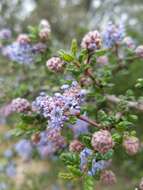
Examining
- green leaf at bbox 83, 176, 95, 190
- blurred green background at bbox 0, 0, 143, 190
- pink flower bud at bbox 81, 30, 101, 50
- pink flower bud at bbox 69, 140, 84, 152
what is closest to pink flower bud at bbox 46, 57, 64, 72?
pink flower bud at bbox 81, 30, 101, 50

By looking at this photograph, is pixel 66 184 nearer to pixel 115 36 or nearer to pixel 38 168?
pixel 38 168

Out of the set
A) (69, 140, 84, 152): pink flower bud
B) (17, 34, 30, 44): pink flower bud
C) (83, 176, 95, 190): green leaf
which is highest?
(17, 34, 30, 44): pink flower bud

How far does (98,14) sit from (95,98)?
3.18 meters

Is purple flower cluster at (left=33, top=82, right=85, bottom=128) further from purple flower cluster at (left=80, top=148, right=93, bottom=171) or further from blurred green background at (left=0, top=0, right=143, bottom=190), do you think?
blurred green background at (left=0, top=0, right=143, bottom=190)

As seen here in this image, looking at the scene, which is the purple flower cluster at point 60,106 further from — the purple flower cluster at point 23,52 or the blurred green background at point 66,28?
the blurred green background at point 66,28

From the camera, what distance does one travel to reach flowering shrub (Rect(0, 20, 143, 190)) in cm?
153

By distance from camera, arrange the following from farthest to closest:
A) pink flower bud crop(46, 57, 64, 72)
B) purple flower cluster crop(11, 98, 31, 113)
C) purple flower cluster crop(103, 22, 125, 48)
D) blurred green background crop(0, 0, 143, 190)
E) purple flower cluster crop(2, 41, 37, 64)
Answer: blurred green background crop(0, 0, 143, 190) → purple flower cluster crop(2, 41, 37, 64) → purple flower cluster crop(103, 22, 125, 48) → purple flower cluster crop(11, 98, 31, 113) → pink flower bud crop(46, 57, 64, 72)

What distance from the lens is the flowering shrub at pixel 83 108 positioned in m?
1.53

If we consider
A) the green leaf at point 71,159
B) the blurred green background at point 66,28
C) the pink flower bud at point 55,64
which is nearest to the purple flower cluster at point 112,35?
the blurred green background at point 66,28

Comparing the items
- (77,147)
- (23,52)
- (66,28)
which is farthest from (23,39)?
(66,28)

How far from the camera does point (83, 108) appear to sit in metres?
1.71

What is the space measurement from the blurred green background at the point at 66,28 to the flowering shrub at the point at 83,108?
11.4 inches

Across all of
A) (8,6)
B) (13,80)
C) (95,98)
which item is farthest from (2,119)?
(8,6)

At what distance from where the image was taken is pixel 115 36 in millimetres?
2080
